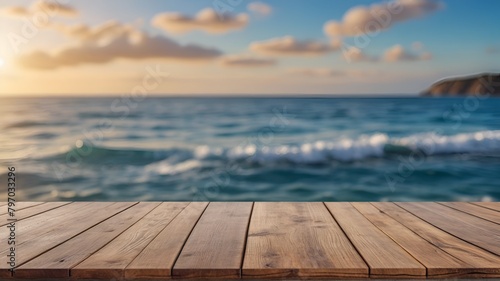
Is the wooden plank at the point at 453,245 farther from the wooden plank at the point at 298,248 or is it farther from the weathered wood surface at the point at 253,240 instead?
the wooden plank at the point at 298,248

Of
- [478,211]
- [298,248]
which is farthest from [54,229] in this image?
[478,211]

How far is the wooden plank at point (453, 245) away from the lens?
4.32 ft

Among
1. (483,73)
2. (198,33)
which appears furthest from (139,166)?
(483,73)

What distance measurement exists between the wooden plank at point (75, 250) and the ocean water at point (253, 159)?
489cm

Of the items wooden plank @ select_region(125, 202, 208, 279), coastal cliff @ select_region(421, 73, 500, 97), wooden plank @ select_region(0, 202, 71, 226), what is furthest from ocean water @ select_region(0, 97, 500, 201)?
wooden plank @ select_region(125, 202, 208, 279)

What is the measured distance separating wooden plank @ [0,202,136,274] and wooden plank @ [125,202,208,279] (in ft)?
1.05

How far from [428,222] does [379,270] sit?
2.56 feet

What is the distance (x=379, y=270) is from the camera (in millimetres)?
1293

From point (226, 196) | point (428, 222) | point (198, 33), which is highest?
point (198, 33)

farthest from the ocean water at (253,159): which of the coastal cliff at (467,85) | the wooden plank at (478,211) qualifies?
the wooden plank at (478,211)

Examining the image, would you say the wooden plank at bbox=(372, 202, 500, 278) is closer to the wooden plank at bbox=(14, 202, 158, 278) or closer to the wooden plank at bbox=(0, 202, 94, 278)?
the wooden plank at bbox=(14, 202, 158, 278)

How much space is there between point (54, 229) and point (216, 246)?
69 cm

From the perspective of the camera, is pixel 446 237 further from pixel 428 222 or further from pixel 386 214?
pixel 386 214

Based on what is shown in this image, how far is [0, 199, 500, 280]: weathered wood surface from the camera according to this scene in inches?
51.5
